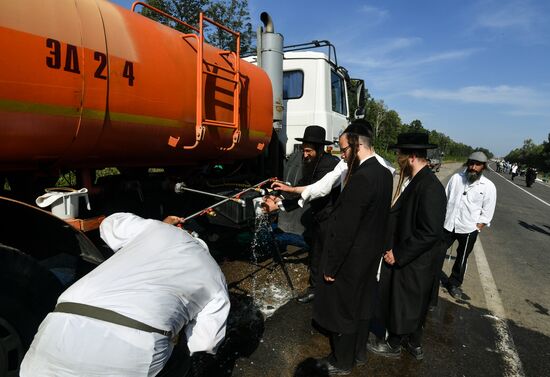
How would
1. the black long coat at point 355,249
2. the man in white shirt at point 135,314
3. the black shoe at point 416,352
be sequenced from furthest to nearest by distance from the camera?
the black shoe at point 416,352 → the black long coat at point 355,249 → the man in white shirt at point 135,314

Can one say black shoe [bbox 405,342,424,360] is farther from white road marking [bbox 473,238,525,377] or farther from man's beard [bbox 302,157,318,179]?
man's beard [bbox 302,157,318,179]

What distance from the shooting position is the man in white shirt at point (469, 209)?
418cm

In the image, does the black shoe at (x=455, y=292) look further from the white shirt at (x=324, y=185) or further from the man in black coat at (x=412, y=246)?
the white shirt at (x=324, y=185)

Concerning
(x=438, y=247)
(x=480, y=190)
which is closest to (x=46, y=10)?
(x=438, y=247)

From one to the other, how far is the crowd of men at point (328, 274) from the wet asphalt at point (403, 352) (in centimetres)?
18

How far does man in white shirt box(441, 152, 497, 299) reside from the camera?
4.18 meters

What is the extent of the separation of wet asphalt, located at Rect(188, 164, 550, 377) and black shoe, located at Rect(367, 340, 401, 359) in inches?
1.7

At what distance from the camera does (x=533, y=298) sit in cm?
426

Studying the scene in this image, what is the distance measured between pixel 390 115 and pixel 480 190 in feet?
179

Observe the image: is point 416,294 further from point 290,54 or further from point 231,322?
point 290,54

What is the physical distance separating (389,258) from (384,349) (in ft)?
2.66

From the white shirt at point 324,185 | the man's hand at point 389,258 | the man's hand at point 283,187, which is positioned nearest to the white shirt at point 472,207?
the white shirt at point 324,185

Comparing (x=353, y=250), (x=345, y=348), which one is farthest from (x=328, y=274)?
(x=345, y=348)

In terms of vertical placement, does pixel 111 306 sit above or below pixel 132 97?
below
